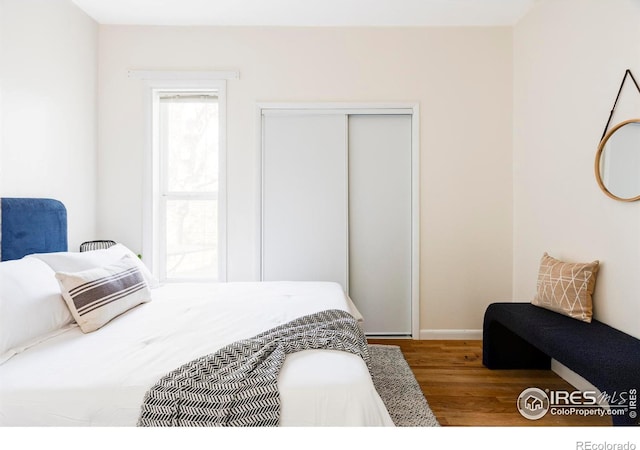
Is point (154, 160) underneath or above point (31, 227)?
above

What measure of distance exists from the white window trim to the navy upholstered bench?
2.18 m

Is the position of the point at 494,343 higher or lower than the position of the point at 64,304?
lower

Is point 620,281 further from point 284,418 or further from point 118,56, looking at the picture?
point 118,56

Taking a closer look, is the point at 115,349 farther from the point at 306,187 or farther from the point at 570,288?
the point at 570,288

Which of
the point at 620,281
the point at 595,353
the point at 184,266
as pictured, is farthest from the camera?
the point at 184,266

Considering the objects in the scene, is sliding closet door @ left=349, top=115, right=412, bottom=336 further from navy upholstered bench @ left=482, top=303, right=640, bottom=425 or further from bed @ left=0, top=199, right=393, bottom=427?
bed @ left=0, top=199, right=393, bottom=427

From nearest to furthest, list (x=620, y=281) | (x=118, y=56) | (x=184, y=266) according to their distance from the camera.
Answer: (x=620, y=281), (x=118, y=56), (x=184, y=266)

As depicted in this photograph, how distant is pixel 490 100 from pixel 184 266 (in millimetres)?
3070

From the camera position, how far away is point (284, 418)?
113cm

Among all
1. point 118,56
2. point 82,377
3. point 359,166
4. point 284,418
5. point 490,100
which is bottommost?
point 284,418

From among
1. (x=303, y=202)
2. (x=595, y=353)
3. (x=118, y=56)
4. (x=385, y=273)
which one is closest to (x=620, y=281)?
(x=595, y=353)

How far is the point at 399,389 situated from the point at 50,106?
294 cm

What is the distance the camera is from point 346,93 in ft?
9.83

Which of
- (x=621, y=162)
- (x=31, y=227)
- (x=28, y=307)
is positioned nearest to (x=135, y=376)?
(x=28, y=307)
